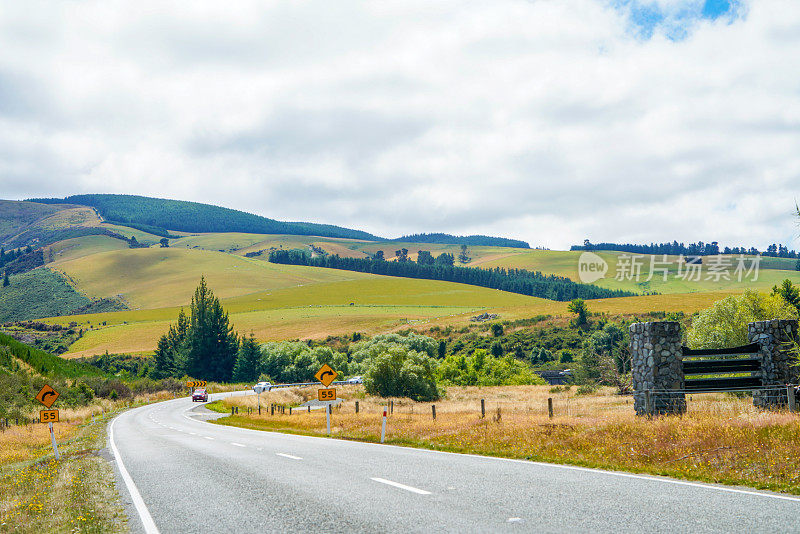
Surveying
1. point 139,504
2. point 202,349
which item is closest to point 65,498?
point 139,504

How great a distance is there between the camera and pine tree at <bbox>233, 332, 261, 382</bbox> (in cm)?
10831

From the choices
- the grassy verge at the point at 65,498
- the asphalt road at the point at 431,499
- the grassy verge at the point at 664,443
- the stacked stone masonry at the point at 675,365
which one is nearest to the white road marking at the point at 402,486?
the asphalt road at the point at 431,499

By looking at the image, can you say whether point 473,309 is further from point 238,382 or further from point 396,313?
point 238,382

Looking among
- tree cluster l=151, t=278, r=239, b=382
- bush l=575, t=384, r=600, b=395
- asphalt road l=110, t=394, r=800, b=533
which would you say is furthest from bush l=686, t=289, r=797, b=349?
tree cluster l=151, t=278, r=239, b=382

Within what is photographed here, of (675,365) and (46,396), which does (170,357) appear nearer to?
(46,396)

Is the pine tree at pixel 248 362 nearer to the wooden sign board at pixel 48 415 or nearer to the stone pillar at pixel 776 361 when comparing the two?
the wooden sign board at pixel 48 415

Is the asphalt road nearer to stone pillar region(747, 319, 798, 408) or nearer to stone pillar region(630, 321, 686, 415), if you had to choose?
stone pillar region(630, 321, 686, 415)

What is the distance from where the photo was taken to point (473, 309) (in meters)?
163

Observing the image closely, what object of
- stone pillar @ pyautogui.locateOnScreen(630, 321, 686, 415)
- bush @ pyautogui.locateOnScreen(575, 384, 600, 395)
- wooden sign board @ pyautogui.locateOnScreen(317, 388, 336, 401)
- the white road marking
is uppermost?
stone pillar @ pyautogui.locateOnScreen(630, 321, 686, 415)

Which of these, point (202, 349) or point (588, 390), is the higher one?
point (588, 390)

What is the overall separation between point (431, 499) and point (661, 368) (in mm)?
11957

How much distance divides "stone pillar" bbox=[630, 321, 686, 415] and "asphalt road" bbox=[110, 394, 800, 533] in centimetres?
668

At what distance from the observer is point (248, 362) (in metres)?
108

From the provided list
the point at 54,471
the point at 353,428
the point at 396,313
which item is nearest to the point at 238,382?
the point at 396,313
